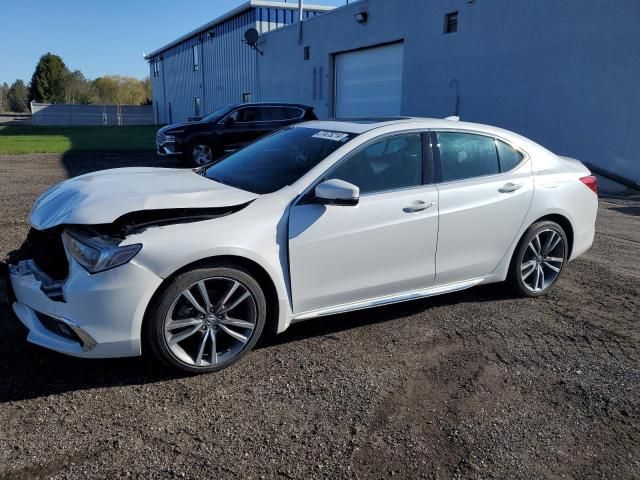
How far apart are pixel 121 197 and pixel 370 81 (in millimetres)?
16925

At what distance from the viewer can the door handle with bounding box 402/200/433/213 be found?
4.01m

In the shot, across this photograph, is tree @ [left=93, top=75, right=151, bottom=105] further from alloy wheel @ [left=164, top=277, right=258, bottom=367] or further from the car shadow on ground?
alloy wheel @ [left=164, top=277, right=258, bottom=367]

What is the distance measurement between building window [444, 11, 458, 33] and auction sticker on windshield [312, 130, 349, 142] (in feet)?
41.3

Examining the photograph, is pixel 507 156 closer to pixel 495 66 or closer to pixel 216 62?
pixel 495 66

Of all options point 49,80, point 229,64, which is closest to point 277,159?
point 229,64

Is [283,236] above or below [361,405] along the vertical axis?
above

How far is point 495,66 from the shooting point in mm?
14172

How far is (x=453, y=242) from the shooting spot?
427 centimetres

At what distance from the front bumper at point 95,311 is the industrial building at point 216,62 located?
88.4ft

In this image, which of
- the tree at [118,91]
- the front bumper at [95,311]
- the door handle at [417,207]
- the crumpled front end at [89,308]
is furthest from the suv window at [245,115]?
the tree at [118,91]

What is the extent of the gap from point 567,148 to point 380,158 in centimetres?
1029

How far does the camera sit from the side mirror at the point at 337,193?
140 inches

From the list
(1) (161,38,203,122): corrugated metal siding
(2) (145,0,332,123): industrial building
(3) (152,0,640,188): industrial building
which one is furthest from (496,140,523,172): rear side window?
(1) (161,38,203,122): corrugated metal siding

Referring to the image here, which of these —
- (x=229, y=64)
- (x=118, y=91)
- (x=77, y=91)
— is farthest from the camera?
(x=118, y=91)
